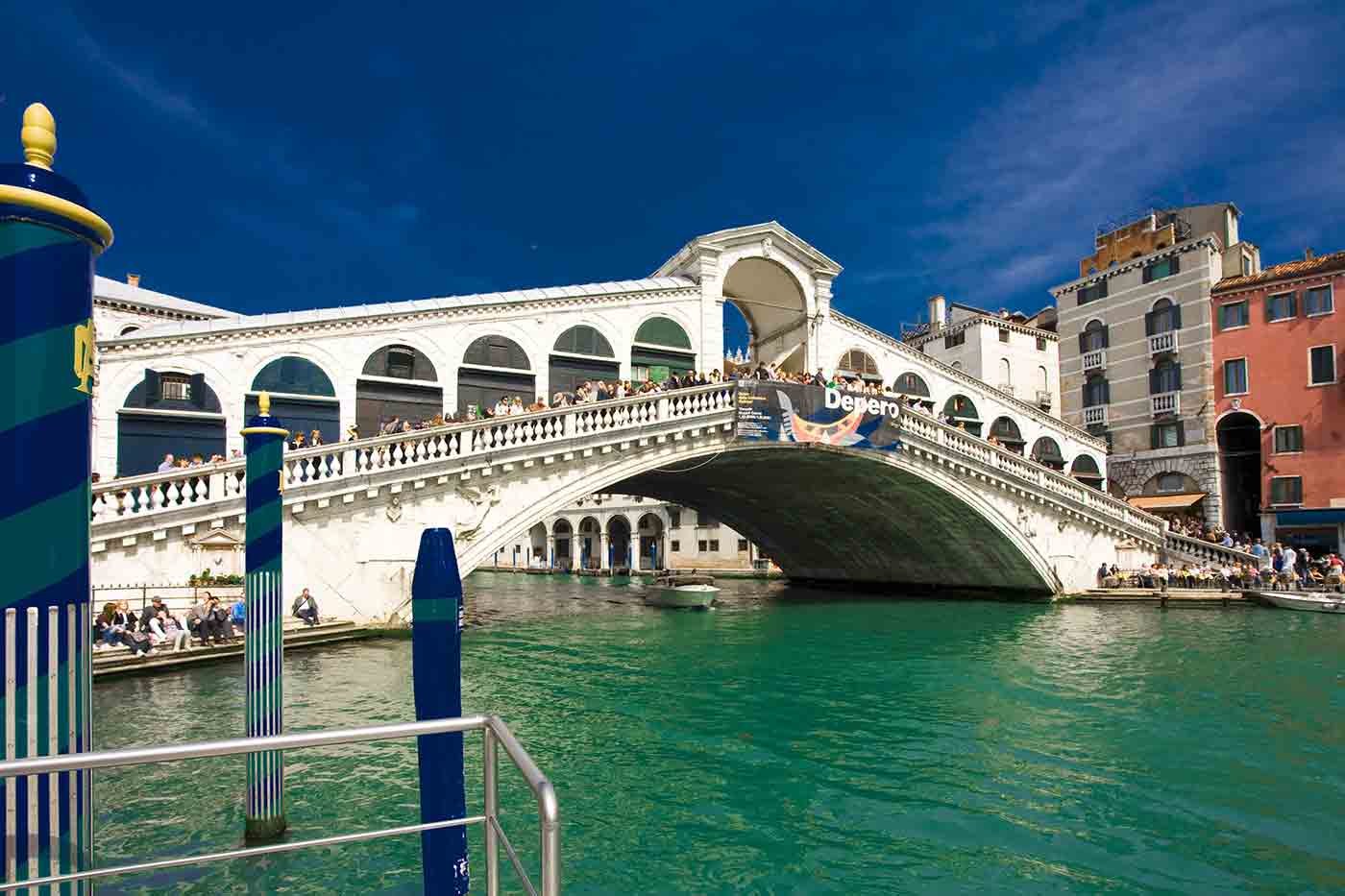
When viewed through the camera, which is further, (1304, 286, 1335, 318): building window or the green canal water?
(1304, 286, 1335, 318): building window

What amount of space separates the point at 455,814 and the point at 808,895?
123 inches

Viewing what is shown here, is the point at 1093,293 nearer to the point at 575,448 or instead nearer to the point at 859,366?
the point at 859,366

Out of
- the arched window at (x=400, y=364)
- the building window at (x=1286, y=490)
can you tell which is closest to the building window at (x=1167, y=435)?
the building window at (x=1286, y=490)

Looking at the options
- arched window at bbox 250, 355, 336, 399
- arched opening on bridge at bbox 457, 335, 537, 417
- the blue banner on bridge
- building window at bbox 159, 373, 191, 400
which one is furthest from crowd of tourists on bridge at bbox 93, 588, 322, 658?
the blue banner on bridge

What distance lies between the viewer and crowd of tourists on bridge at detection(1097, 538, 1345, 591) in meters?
22.4

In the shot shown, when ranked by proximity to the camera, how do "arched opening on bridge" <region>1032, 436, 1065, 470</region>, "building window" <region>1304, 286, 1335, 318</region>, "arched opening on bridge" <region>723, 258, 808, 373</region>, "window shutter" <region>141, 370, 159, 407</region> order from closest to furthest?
"window shutter" <region>141, 370, 159, 407</region> → "building window" <region>1304, 286, 1335, 318</region> → "arched opening on bridge" <region>723, 258, 808, 373</region> → "arched opening on bridge" <region>1032, 436, 1065, 470</region>

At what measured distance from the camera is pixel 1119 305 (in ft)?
104

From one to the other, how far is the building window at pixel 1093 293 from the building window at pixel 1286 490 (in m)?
9.60

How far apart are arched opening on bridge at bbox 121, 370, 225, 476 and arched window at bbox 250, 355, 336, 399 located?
1098 mm

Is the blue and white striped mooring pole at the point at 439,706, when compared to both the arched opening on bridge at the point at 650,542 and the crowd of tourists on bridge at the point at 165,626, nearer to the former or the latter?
the crowd of tourists on bridge at the point at 165,626

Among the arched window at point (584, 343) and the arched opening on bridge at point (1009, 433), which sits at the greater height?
the arched window at point (584, 343)

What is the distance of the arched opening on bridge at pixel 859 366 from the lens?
28391mm

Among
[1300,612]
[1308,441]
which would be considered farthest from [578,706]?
[1308,441]

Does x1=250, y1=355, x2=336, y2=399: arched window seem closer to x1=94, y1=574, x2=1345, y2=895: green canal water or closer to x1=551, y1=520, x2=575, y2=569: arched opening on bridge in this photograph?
x1=94, y1=574, x2=1345, y2=895: green canal water
